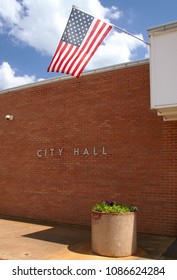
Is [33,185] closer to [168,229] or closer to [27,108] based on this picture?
[27,108]

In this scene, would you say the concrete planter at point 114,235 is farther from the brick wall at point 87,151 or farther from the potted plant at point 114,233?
the brick wall at point 87,151

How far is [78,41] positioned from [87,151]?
3.47m

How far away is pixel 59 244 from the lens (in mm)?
7750

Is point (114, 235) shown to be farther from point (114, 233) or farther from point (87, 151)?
point (87, 151)

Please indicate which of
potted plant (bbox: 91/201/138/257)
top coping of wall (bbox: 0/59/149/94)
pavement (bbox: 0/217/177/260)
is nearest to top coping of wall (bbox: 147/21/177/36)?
top coping of wall (bbox: 0/59/149/94)

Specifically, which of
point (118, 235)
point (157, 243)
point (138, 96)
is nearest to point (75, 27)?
point (138, 96)

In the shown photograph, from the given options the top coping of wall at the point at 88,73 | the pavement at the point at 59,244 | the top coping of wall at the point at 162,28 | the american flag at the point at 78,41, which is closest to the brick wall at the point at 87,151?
the top coping of wall at the point at 88,73

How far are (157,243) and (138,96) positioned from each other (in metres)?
3.82

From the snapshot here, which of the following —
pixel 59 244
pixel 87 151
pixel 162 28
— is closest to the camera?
pixel 162 28

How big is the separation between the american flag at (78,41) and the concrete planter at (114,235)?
11.3 feet

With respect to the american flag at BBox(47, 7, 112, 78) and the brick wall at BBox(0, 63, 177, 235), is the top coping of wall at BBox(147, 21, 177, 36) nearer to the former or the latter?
the american flag at BBox(47, 7, 112, 78)

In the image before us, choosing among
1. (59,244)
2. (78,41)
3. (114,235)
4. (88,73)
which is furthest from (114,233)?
(88,73)

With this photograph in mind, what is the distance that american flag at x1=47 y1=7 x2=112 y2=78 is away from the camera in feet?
25.4
